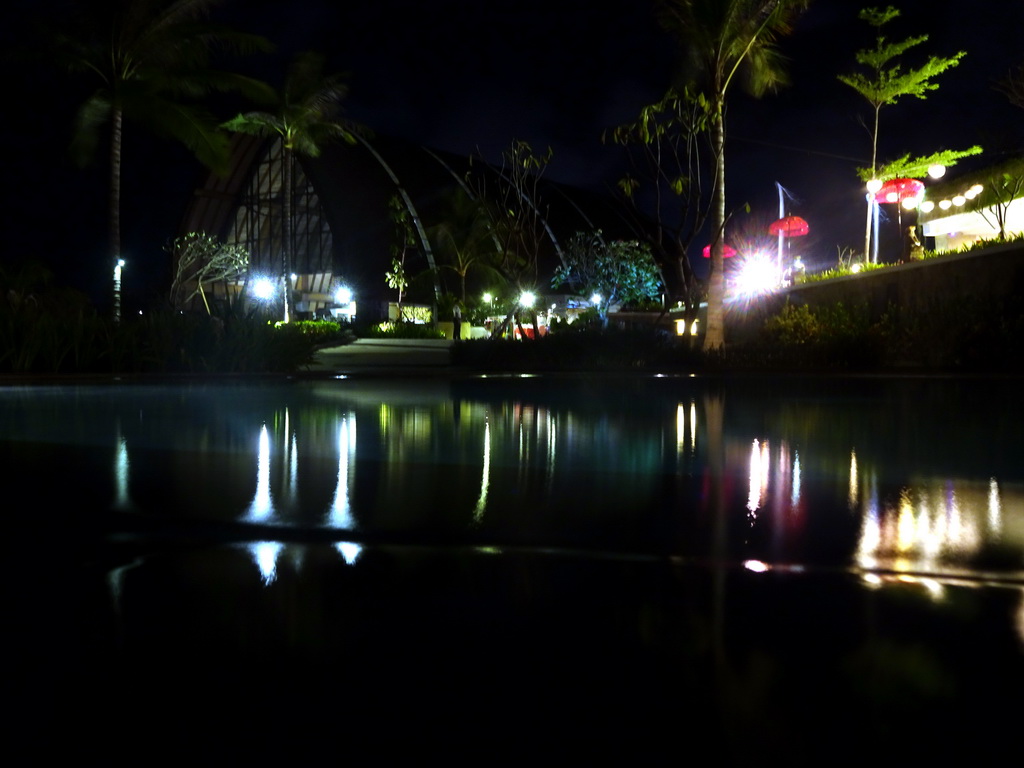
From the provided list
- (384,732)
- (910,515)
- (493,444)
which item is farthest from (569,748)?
(493,444)

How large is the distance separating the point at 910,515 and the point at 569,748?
363cm

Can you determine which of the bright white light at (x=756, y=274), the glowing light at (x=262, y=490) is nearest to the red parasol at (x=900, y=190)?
the bright white light at (x=756, y=274)

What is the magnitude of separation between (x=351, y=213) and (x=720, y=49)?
1840 inches

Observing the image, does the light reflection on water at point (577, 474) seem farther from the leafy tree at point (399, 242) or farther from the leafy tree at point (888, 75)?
the leafy tree at point (399, 242)

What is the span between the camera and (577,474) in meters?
7.15

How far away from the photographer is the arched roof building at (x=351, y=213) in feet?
215

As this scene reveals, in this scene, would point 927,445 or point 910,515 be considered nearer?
point 910,515

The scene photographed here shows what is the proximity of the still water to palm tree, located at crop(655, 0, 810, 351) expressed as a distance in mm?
17420

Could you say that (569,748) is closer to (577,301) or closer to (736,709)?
(736,709)

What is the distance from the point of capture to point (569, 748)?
2.52m

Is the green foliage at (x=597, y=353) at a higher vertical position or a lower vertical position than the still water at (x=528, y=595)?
higher

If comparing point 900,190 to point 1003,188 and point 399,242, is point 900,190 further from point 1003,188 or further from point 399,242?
point 399,242

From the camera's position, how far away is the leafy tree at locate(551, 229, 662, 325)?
4719 centimetres

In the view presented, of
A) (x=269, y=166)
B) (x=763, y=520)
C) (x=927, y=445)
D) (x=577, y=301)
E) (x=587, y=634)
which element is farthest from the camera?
(x=269, y=166)
